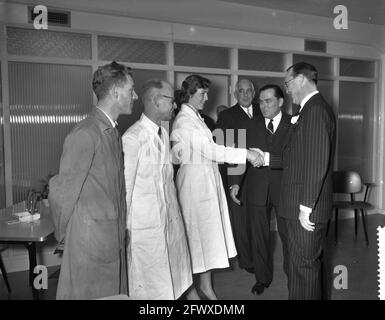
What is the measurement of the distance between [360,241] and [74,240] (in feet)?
9.27

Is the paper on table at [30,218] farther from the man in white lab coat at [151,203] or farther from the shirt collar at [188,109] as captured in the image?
the shirt collar at [188,109]

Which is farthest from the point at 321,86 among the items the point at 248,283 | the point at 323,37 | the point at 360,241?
the point at 248,283

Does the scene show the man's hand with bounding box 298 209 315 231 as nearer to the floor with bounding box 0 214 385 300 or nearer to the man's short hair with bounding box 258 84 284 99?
the floor with bounding box 0 214 385 300

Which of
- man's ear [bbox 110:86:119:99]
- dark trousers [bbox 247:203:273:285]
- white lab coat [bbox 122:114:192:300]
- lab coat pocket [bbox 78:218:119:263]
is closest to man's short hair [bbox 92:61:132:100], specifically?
man's ear [bbox 110:86:119:99]

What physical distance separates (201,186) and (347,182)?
2037 mm

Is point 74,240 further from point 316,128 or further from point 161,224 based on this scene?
point 316,128

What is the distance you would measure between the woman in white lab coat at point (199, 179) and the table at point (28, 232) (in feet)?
2.28

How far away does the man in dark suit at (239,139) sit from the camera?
106 inches

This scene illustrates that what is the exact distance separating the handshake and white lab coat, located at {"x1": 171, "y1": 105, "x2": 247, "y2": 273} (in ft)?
0.20

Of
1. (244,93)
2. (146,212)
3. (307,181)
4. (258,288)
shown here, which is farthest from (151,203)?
(244,93)

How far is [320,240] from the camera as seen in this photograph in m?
1.76

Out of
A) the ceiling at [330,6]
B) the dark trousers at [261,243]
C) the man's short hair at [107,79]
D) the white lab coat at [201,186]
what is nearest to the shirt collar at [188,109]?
the white lab coat at [201,186]

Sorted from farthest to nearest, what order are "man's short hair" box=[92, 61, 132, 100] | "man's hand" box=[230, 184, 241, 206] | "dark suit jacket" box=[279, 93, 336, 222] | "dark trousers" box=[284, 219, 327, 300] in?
"man's hand" box=[230, 184, 241, 206]
"dark trousers" box=[284, 219, 327, 300]
"dark suit jacket" box=[279, 93, 336, 222]
"man's short hair" box=[92, 61, 132, 100]

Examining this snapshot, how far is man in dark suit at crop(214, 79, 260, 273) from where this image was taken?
8.80 ft
